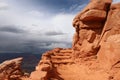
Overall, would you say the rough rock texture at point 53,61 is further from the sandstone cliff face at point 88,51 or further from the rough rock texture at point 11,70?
the rough rock texture at point 11,70

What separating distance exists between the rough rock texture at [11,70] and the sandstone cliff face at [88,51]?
335 cm

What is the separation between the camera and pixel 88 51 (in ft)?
151

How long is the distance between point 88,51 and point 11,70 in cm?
A: 1223

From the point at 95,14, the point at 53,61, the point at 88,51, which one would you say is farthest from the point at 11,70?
the point at 95,14

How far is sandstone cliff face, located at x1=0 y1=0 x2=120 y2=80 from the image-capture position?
1626 inches

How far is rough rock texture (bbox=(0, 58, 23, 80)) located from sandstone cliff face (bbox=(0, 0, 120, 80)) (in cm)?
335

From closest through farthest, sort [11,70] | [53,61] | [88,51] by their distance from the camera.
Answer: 1. [11,70]
2. [88,51]
3. [53,61]

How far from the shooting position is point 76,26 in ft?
166

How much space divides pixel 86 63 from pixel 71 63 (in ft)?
13.7

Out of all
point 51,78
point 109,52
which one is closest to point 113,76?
point 109,52

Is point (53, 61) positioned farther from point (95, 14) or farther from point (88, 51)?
point (95, 14)

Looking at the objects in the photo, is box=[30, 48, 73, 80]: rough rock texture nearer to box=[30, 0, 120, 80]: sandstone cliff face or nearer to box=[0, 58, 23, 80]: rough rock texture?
box=[30, 0, 120, 80]: sandstone cliff face

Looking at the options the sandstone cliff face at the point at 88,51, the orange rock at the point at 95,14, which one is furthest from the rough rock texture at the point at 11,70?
the orange rock at the point at 95,14

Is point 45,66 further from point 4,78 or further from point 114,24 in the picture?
point 114,24
